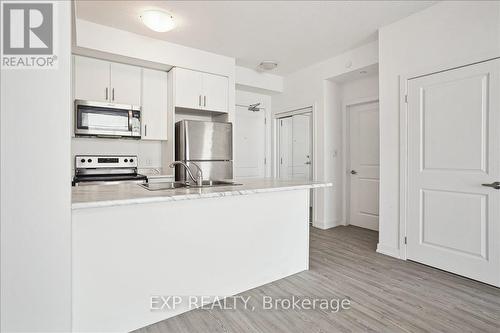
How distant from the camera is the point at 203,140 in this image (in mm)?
3756

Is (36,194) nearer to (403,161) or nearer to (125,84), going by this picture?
(125,84)

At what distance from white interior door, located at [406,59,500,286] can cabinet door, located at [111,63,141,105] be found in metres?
3.32

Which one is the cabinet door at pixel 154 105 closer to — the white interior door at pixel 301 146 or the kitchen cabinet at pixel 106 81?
the kitchen cabinet at pixel 106 81

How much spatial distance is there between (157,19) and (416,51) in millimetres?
2713

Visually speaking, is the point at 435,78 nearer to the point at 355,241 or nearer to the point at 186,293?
the point at 355,241

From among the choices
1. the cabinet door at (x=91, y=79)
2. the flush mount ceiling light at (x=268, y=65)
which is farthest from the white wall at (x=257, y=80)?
the cabinet door at (x=91, y=79)

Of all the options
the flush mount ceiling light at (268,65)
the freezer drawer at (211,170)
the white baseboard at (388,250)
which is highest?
the flush mount ceiling light at (268,65)

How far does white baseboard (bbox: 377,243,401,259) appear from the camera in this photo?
3080 mm

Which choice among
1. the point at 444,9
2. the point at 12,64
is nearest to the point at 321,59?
the point at 444,9

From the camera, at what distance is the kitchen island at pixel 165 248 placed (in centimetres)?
159

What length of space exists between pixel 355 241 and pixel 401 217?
84cm

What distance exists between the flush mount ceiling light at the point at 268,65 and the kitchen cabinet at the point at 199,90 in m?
0.67

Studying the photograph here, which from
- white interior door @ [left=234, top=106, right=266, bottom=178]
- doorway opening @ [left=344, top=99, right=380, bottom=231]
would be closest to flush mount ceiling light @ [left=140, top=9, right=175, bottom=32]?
white interior door @ [left=234, top=106, right=266, bottom=178]

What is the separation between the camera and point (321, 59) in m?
4.20
